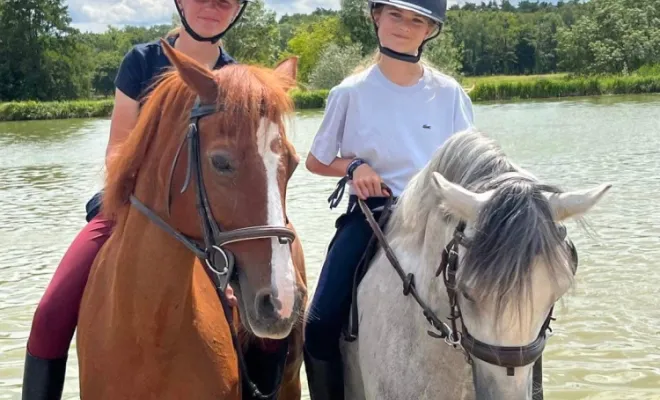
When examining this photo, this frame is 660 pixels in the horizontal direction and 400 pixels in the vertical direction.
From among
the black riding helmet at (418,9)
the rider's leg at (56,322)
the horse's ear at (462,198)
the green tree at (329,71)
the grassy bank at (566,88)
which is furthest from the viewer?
the green tree at (329,71)

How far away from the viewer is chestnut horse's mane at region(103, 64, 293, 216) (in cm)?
241

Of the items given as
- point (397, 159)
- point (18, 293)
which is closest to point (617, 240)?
point (397, 159)

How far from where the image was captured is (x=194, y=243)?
2.53m

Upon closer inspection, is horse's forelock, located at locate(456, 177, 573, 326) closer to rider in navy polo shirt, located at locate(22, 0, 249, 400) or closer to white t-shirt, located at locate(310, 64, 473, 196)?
white t-shirt, located at locate(310, 64, 473, 196)

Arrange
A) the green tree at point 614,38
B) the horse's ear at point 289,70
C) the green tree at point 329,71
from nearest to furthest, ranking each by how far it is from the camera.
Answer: the horse's ear at point 289,70, the green tree at point 329,71, the green tree at point 614,38

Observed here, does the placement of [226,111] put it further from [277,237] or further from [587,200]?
[587,200]

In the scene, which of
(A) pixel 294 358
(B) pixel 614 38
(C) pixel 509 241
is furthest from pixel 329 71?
(C) pixel 509 241

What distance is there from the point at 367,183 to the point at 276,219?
0.98 meters

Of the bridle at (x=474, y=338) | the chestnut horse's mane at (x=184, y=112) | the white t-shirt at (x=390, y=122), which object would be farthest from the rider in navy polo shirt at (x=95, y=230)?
the bridle at (x=474, y=338)

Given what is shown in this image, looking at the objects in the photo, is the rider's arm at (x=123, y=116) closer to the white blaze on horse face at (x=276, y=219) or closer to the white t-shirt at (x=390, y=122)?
the white t-shirt at (x=390, y=122)

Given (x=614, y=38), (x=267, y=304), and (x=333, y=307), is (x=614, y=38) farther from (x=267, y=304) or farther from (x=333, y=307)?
(x=267, y=304)

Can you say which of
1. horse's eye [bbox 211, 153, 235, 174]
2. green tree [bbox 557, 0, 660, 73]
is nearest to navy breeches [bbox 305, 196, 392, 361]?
horse's eye [bbox 211, 153, 235, 174]

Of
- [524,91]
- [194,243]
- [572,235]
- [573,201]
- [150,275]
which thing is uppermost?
[573,201]

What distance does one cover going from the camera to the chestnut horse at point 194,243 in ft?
7.67
